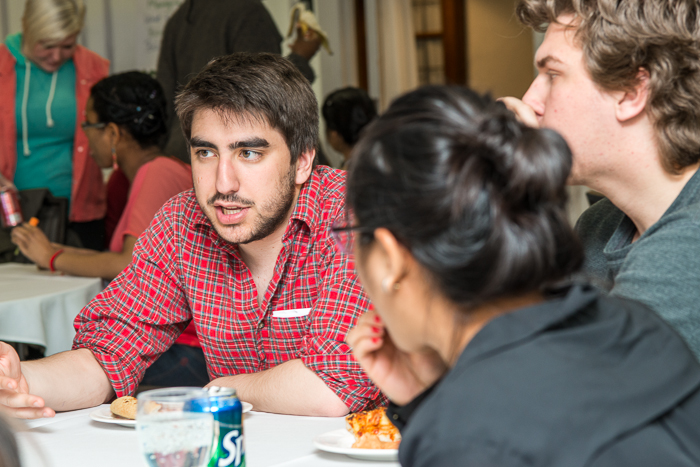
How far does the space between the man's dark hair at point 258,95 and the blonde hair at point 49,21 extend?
2340mm

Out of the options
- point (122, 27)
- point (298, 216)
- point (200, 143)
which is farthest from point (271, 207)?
point (122, 27)

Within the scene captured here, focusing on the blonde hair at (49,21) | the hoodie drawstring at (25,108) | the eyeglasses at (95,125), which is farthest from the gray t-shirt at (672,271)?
the hoodie drawstring at (25,108)

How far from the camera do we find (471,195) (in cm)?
59

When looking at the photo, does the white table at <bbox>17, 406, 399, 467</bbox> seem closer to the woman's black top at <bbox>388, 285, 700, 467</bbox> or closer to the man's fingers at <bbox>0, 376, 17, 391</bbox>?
the man's fingers at <bbox>0, 376, 17, 391</bbox>

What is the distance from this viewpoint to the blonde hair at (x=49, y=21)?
3441mm

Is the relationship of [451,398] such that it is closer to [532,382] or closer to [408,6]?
[532,382]

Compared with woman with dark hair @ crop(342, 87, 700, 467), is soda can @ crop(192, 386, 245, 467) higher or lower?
lower

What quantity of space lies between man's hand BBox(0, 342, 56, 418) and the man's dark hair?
1.98 ft

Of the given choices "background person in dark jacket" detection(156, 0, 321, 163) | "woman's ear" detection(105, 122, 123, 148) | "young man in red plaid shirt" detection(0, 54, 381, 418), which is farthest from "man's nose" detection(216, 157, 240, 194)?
"woman's ear" detection(105, 122, 123, 148)

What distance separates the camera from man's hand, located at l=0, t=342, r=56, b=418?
1076 millimetres

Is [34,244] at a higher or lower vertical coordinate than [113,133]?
lower

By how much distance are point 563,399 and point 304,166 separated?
1.05 metres

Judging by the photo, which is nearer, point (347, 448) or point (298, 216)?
point (347, 448)

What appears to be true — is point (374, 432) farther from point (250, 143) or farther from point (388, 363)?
point (250, 143)
